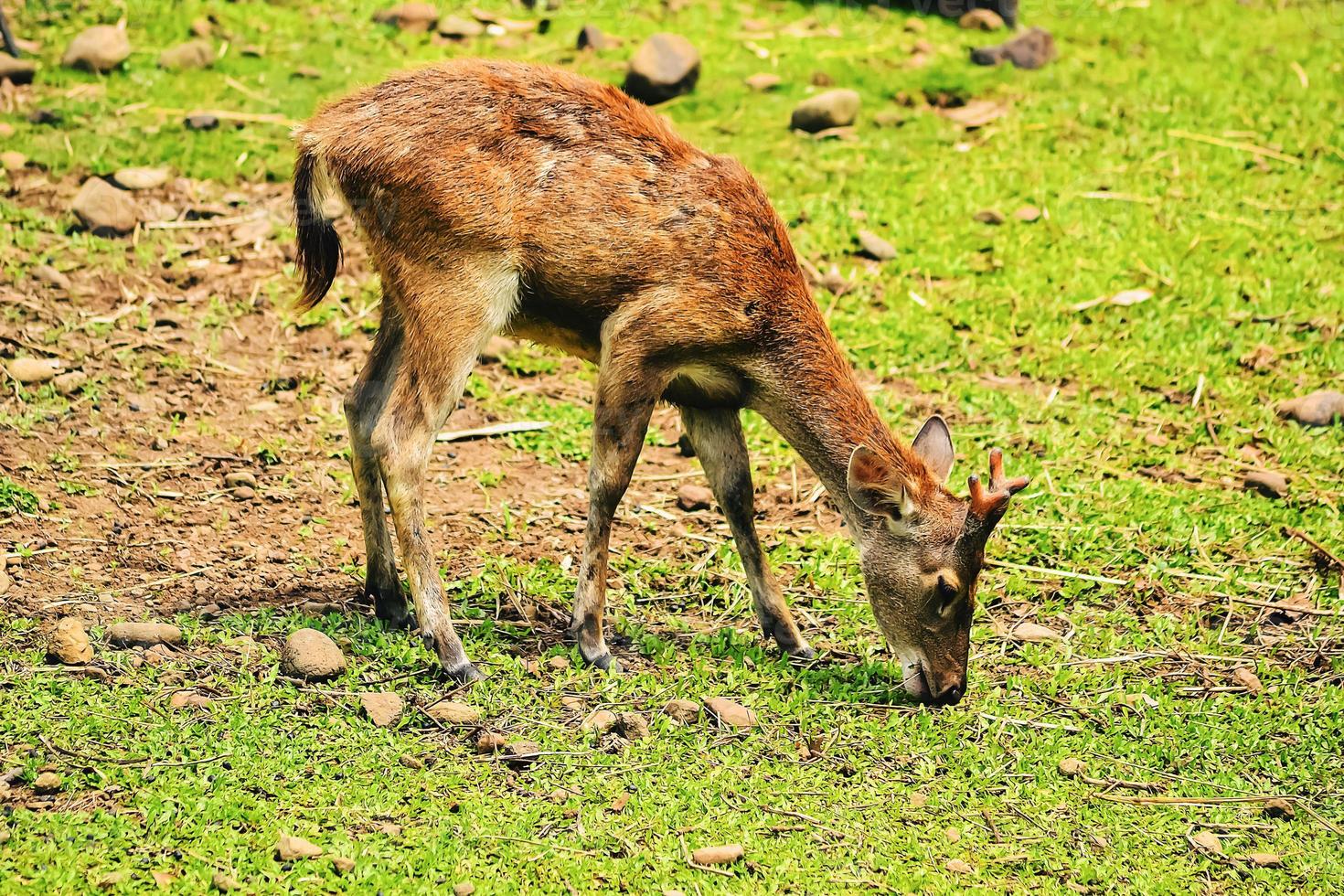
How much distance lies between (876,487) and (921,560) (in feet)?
1.09

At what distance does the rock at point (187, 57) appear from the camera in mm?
10102

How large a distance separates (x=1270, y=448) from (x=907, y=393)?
189 cm

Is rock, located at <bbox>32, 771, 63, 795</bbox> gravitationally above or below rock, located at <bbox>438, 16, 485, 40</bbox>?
below

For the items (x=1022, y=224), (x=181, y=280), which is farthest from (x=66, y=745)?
(x=1022, y=224)

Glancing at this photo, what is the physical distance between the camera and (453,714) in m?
5.21

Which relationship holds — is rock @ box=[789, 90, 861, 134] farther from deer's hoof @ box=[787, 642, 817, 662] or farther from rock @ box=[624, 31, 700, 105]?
deer's hoof @ box=[787, 642, 817, 662]

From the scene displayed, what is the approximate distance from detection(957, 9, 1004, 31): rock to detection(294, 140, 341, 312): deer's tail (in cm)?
736

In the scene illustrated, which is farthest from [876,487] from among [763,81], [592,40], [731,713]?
[592,40]

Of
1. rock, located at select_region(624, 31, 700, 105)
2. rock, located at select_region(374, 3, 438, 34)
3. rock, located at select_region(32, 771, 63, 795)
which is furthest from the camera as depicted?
rock, located at select_region(374, 3, 438, 34)

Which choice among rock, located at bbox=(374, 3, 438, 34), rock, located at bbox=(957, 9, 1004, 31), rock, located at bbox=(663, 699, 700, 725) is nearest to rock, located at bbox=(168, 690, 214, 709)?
rock, located at bbox=(663, 699, 700, 725)

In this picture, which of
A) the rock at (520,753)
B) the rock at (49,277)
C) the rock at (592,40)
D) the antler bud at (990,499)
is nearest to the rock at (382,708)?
the rock at (520,753)

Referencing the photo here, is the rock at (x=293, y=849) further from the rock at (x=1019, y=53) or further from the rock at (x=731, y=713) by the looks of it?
the rock at (x=1019, y=53)

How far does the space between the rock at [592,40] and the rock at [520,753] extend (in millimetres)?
6934

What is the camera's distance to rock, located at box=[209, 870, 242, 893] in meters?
4.24
